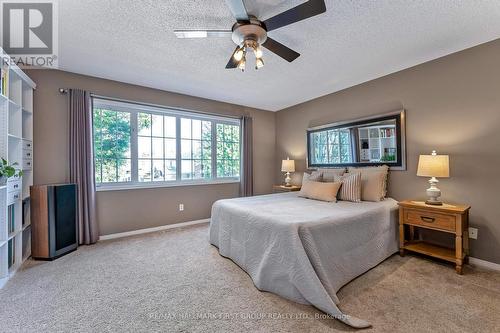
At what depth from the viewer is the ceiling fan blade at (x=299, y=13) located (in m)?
1.41

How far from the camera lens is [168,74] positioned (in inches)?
119

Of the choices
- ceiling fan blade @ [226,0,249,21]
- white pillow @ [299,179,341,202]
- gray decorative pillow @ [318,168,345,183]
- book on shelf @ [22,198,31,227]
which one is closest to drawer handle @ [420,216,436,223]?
white pillow @ [299,179,341,202]

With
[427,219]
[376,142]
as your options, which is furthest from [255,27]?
[427,219]

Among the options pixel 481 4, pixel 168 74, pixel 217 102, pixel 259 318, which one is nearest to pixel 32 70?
pixel 168 74

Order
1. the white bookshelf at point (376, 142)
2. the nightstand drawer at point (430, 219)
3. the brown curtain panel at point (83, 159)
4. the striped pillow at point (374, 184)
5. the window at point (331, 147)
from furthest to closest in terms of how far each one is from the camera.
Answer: the window at point (331, 147), the white bookshelf at point (376, 142), the brown curtain panel at point (83, 159), the striped pillow at point (374, 184), the nightstand drawer at point (430, 219)

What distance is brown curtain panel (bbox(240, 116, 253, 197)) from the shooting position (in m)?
4.50

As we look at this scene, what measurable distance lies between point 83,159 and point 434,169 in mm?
4328

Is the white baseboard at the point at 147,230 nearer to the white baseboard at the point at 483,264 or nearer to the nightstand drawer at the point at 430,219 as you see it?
the nightstand drawer at the point at 430,219

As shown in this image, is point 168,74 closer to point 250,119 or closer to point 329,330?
point 250,119

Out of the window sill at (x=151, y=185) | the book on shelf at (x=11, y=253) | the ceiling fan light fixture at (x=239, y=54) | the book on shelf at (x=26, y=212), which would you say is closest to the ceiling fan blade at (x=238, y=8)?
the ceiling fan light fixture at (x=239, y=54)

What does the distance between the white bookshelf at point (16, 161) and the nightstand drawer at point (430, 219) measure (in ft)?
13.4

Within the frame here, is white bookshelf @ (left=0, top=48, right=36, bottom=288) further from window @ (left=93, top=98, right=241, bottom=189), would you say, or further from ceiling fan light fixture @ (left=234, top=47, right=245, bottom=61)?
ceiling fan light fixture @ (left=234, top=47, right=245, bottom=61)

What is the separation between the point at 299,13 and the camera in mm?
1508

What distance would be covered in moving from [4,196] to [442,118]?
4751 millimetres
